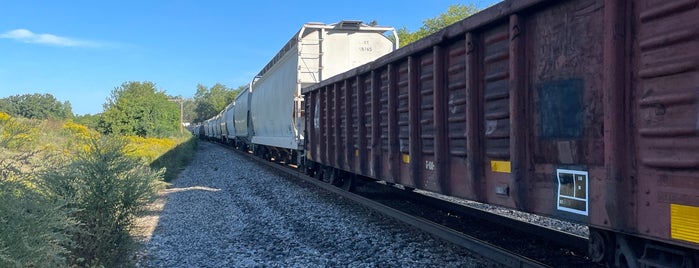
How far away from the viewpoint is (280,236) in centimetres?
733

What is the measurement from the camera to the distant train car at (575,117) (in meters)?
2.83

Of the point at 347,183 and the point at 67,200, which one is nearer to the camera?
the point at 67,200

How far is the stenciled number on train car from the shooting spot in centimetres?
355

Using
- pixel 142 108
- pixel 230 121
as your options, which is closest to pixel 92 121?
pixel 142 108

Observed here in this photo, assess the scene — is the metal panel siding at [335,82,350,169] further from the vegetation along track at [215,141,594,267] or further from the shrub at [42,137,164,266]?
the shrub at [42,137,164,266]

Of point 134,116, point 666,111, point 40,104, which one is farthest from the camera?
point 40,104

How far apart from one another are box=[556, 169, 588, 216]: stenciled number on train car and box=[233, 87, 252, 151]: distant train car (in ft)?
74.9

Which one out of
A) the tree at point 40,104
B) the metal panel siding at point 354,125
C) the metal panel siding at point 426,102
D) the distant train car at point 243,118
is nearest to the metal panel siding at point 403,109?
the metal panel siding at point 426,102

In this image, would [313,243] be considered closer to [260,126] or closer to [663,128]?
[663,128]

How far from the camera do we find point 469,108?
4820 mm

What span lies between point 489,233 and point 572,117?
133 inches

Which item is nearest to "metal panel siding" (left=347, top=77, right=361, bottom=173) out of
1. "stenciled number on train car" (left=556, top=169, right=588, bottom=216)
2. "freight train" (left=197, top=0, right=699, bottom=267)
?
"freight train" (left=197, top=0, right=699, bottom=267)

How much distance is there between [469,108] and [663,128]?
206 centimetres

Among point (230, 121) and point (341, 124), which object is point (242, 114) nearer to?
point (230, 121)
